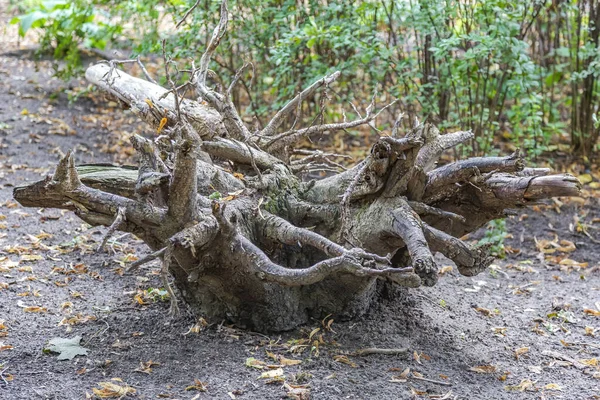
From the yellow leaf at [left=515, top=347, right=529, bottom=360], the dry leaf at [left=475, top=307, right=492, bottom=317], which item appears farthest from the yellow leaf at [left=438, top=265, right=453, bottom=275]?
the yellow leaf at [left=515, top=347, right=529, bottom=360]

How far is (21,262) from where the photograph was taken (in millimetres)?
4453

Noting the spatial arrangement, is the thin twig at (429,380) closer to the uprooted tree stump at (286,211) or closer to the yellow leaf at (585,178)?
the uprooted tree stump at (286,211)

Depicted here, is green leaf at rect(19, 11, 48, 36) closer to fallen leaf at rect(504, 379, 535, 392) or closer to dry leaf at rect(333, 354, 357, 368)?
dry leaf at rect(333, 354, 357, 368)

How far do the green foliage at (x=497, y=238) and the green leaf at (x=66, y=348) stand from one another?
9.62 feet

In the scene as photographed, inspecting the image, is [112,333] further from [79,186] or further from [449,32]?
[449,32]

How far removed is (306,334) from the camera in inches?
140

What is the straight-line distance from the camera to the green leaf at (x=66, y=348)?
332 centimetres

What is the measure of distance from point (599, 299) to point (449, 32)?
8.17ft

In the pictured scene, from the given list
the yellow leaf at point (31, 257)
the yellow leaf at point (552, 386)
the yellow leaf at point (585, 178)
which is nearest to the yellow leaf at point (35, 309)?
the yellow leaf at point (31, 257)

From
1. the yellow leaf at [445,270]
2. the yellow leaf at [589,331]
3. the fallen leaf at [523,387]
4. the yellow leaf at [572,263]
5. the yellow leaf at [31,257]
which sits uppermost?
the yellow leaf at [31,257]

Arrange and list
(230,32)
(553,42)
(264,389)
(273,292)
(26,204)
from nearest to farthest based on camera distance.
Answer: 1. (264,389)
2. (26,204)
3. (273,292)
4. (230,32)
5. (553,42)

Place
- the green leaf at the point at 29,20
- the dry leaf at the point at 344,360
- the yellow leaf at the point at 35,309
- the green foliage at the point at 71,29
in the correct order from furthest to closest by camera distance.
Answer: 1. the green leaf at the point at 29,20
2. the green foliage at the point at 71,29
3. the yellow leaf at the point at 35,309
4. the dry leaf at the point at 344,360

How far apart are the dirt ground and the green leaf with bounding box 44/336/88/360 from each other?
0.12 feet

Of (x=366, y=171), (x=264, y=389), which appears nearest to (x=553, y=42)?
(x=366, y=171)
